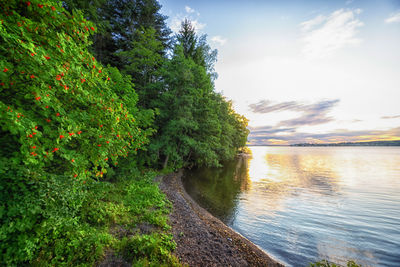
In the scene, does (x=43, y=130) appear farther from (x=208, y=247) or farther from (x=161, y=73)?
(x=161, y=73)

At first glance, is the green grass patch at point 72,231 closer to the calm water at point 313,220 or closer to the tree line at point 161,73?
the calm water at point 313,220

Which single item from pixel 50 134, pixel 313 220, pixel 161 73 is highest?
pixel 161 73

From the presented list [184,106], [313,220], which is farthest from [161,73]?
[313,220]

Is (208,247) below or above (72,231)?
below

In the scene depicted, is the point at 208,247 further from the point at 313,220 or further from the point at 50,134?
the point at 313,220

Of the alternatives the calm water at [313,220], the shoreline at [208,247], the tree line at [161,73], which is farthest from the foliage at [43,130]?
the tree line at [161,73]

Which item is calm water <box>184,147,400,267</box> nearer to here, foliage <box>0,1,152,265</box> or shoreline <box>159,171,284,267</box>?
shoreline <box>159,171,284,267</box>

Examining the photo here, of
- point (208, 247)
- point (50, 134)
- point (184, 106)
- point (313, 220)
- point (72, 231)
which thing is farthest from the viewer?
point (184, 106)

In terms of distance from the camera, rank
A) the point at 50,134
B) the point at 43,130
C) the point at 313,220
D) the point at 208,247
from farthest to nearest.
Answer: the point at 313,220, the point at 208,247, the point at 43,130, the point at 50,134

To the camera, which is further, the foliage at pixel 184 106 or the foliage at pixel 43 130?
the foliage at pixel 184 106

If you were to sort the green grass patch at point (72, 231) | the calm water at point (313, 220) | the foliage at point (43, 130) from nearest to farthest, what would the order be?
the foliage at point (43, 130), the green grass patch at point (72, 231), the calm water at point (313, 220)

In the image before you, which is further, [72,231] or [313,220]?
[313,220]

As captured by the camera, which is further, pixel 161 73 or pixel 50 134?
pixel 161 73

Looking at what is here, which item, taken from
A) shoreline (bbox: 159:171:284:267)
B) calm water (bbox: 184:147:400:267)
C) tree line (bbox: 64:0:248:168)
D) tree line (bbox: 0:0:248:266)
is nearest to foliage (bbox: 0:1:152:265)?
tree line (bbox: 0:0:248:266)
